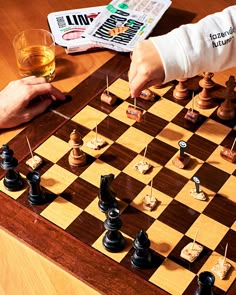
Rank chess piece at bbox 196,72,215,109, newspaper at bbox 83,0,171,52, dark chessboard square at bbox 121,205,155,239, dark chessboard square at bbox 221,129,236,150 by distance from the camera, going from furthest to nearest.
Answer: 1. newspaper at bbox 83,0,171,52
2. chess piece at bbox 196,72,215,109
3. dark chessboard square at bbox 221,129,236,150
4. dark chessboard square at bbox 121,205,155,239

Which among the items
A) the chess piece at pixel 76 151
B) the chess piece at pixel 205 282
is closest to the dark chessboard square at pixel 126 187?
the chess piece at pixel 76 151

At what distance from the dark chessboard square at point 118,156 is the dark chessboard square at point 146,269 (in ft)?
0.92

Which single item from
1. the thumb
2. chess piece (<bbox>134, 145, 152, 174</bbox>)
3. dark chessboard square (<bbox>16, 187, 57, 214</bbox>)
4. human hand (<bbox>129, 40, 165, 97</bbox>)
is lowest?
chess piece (<bbox>134, 145, 152, 174</bbox>)

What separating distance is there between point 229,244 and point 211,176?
221mm

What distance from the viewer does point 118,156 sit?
5.15 ft

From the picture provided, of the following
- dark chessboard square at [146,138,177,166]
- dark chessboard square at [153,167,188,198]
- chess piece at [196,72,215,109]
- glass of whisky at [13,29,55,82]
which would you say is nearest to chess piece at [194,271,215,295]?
dark chessboard square at [153,167,188,198]

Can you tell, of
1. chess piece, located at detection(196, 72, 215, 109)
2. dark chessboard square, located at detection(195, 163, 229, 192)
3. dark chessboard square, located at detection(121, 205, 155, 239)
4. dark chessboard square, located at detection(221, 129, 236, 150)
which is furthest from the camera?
chess piece, located at detection(196, 72, 215, 109)

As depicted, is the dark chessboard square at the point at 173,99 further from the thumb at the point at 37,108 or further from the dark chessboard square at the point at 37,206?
the dark chessboard square at the point at 37,206

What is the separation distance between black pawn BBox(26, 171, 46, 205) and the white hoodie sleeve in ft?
1.38

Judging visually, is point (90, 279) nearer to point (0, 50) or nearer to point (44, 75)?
point (44, 75)

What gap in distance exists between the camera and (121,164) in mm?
1550

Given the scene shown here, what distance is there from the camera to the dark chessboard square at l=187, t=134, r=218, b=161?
5.16 feet

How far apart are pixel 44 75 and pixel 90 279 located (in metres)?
0.74

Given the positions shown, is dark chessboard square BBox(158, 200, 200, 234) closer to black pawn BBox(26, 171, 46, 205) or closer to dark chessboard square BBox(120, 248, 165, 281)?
dark chessboard square BBox(120, 248, 165, 281)
